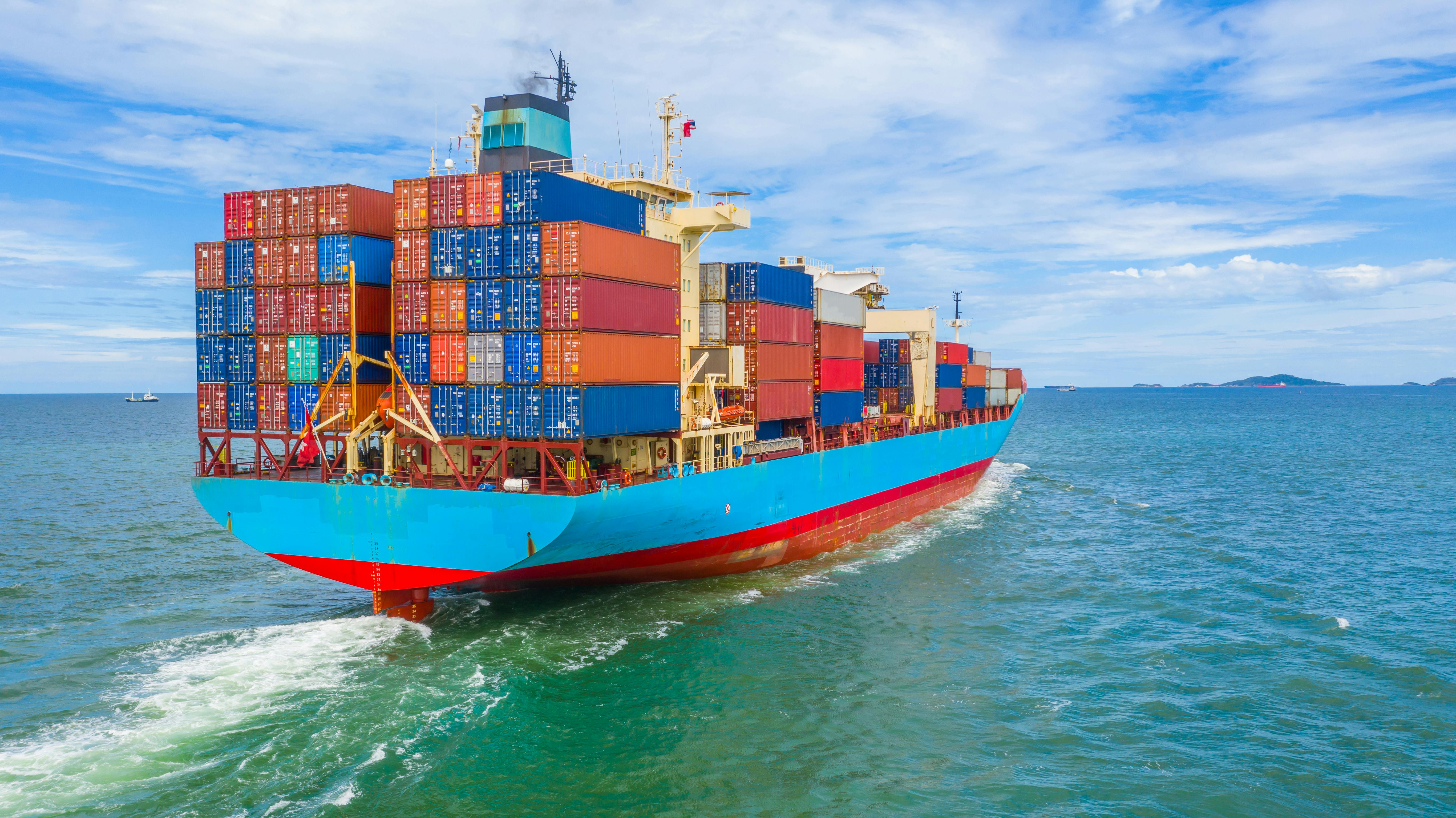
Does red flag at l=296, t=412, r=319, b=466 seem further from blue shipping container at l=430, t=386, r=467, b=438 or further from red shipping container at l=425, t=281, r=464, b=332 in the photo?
red shipping container at l=425, t=281, r=464, b=332

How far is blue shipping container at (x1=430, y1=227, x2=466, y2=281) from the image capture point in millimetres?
24734

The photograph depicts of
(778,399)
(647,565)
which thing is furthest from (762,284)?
(647,565)

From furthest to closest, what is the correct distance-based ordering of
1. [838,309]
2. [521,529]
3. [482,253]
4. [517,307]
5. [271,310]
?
[838,309] → [271,310] → [482,253] → [517,307] → [521,529]

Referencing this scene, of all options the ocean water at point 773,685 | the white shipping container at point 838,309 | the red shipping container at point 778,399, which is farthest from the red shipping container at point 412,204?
the white shipping container at point 838,309

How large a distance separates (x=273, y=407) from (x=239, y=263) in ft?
15.4

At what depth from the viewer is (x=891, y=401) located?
49969mm

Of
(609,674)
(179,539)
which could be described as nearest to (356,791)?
(609,674)

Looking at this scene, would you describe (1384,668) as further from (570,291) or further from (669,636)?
(570,291)

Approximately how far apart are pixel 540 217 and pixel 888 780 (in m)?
17.0

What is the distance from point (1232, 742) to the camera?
17688 mm

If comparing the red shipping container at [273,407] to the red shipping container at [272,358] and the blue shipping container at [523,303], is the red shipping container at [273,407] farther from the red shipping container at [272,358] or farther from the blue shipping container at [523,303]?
the blue shipping container at [523,303]

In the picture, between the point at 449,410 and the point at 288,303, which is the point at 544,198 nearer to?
the point at 449,410

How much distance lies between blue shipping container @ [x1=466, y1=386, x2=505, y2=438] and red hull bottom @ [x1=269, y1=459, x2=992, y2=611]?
12.9ft

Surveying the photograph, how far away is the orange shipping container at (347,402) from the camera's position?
84.4 ft
